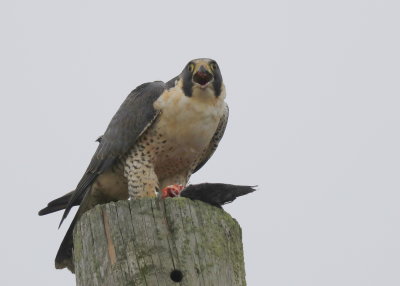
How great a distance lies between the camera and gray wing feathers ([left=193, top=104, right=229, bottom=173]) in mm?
5531

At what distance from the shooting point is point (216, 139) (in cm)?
564

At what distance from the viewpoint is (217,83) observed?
17.1 feet

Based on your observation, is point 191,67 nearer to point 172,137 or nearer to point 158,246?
point 172,137

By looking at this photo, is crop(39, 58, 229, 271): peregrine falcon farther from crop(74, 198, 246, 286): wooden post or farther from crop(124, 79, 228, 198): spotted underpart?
crop(74, 198, 246, 286): wooden post

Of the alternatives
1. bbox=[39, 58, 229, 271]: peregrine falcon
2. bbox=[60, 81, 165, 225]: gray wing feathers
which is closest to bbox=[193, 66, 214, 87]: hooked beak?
bbox=[39, 58, 229, 271]: peregrine falcon

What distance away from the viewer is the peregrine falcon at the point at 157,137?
5.19 m

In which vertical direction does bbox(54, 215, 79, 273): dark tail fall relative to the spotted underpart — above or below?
below

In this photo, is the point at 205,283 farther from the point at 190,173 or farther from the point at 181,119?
the point at 190,173

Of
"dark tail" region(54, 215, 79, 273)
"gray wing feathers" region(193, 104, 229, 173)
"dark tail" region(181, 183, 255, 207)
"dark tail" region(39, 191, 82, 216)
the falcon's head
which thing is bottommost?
"dark tail" region(54, 215, 79, 273)

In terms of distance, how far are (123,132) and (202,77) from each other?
31.1 inches

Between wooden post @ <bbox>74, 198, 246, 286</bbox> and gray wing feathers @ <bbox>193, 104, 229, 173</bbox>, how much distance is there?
2.03 metres

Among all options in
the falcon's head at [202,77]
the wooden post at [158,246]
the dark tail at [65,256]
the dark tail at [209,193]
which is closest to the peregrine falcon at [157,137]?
the falcon's head at [202,77]

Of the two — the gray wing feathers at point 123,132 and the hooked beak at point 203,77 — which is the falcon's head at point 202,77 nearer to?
the hooked beak at point 203,77

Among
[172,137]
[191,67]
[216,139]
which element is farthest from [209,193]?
[216,139]
